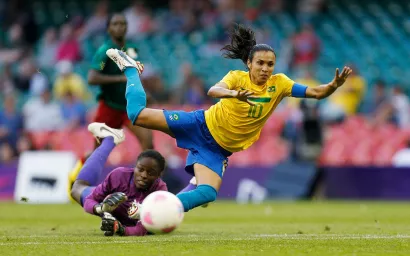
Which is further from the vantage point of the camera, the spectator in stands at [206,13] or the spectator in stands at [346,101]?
the spectator in stands at [206,13]

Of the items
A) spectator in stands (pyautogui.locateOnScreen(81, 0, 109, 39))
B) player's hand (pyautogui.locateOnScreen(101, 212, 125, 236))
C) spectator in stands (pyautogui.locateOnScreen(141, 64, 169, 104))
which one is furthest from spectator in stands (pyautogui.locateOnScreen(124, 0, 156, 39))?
player's hand (pyautogui.locateOnScreen(101, 212, 125, 236))

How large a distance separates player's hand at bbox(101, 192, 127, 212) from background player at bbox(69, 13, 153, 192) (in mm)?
2938

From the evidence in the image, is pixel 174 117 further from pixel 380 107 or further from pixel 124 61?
pixel 380 107

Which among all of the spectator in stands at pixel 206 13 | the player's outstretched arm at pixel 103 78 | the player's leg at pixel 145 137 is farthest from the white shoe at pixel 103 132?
the spectator in stands at pixel 206 13

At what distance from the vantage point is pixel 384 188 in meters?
19.3

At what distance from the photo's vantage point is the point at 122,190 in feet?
32.5

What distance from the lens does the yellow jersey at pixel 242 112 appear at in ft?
32.3

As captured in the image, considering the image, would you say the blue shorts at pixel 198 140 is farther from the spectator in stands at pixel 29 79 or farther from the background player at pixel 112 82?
the spectator in stands at pixel 29 79

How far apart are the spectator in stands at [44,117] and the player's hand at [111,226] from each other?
12.1 metres

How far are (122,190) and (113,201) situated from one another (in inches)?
25.4

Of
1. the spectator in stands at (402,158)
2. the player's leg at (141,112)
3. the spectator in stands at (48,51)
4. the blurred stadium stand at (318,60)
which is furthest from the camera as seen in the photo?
the spectator in stands at (48,51)

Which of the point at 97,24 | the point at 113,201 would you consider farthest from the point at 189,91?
the point at 113,201

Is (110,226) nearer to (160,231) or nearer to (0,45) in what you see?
(160,231)

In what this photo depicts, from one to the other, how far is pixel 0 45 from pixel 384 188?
13.1 metres
